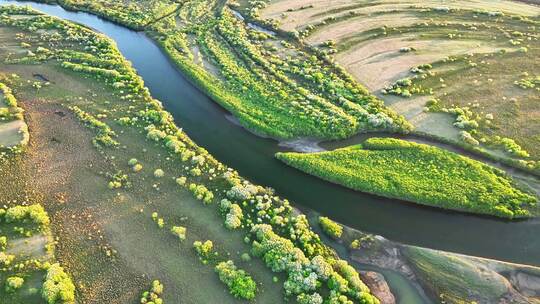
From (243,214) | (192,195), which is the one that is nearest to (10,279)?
(192,195)

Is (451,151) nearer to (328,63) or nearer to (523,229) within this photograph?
(523,229)

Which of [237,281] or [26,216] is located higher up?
[237,281]

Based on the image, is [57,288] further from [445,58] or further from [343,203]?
[445,58]

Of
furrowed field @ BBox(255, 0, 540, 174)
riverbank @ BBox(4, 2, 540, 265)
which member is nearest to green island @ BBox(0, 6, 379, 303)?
riverbank @ BBox(4, 2, 540, 265)

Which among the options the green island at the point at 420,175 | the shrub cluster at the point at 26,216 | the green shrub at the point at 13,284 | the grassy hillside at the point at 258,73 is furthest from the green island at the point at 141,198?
the grassy hillside at the point at 258,73

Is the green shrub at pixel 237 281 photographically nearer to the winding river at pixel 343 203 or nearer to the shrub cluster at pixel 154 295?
the shrub cluster at pixel 154 295

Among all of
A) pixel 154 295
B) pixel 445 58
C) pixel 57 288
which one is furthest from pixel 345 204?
pixel 445 58
